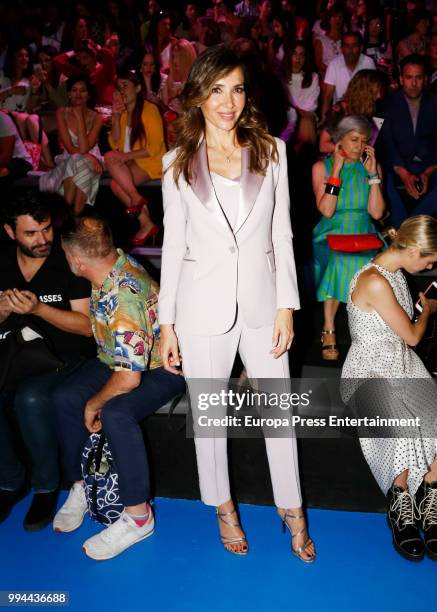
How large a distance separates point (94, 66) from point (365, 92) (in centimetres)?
333

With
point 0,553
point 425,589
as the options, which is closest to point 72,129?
point 0,553

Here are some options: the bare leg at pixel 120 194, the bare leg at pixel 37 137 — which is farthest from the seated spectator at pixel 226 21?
the bare leg at pixel 120 194

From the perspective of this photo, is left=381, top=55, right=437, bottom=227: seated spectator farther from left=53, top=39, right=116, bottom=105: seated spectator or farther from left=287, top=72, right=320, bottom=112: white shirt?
left=53, top=39, right=116, bottom=105: seated spectator

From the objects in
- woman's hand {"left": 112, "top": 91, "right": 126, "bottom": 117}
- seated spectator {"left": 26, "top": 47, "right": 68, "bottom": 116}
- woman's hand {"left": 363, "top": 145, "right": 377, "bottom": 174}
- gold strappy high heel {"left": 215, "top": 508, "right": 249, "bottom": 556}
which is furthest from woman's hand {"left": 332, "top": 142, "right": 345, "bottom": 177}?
seated spectator {"left": 26, "top": 47, "right": 68, "bottom": 116}

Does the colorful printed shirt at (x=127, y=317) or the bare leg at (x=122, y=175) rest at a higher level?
the bare leg at (x=122, y=175)

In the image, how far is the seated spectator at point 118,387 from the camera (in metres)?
2.52

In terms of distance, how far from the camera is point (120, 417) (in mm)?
2527

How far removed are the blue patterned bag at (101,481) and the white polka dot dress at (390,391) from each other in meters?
0.98

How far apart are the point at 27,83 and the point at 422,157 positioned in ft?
12.7

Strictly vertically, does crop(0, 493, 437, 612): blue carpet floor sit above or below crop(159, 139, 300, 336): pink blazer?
below

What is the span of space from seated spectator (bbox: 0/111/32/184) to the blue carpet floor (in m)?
3.38

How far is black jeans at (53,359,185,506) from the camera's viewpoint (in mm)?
2535

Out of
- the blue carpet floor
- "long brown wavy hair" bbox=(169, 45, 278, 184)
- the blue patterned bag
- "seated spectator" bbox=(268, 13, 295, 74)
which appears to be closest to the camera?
"long brown wavy hair" bbox=(169, 45, 278, 184)

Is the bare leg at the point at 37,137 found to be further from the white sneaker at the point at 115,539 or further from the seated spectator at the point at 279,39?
the white sneaker at the point at 115,539
